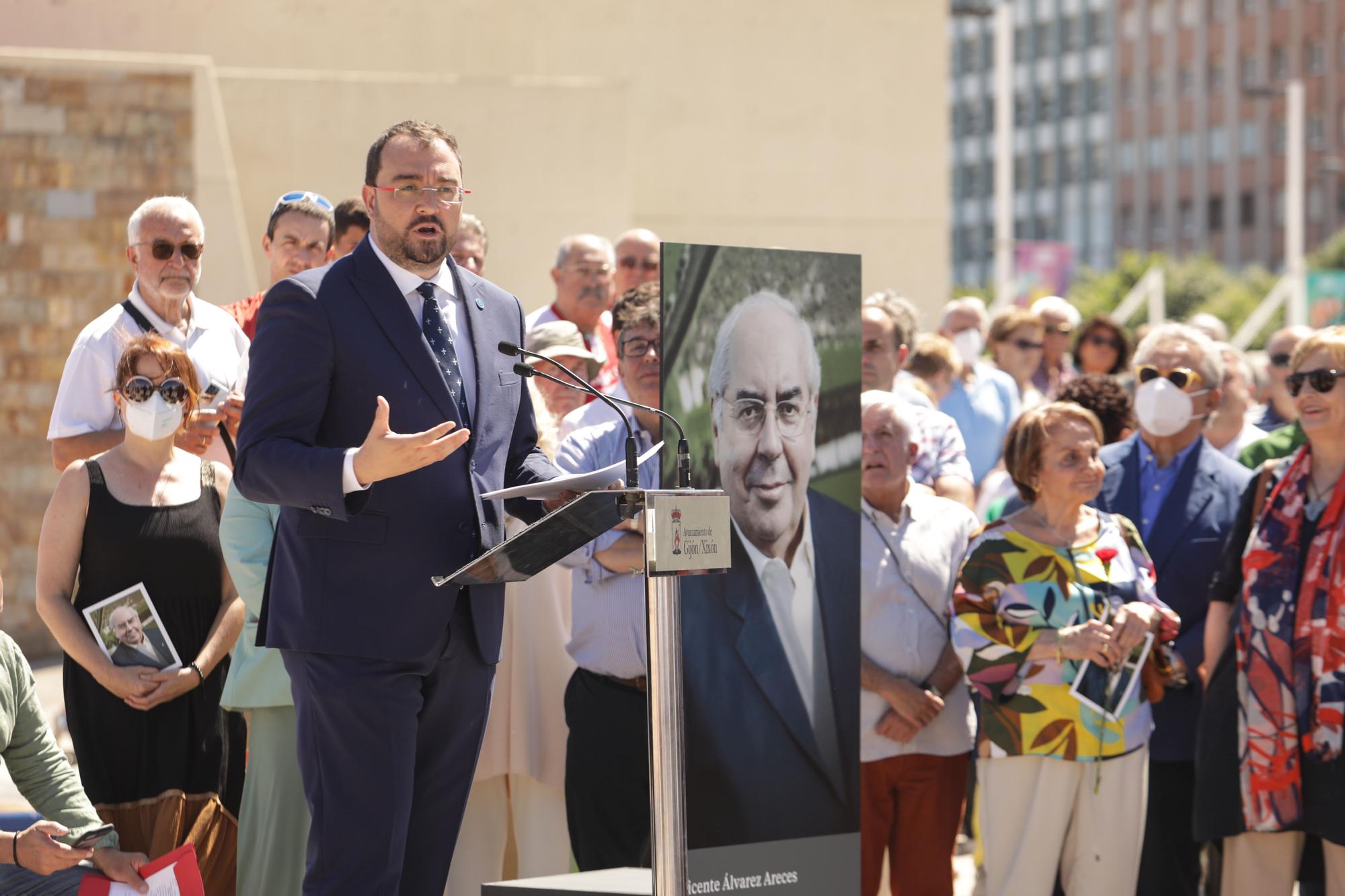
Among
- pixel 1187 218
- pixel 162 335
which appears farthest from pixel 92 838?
pixel 1187 218

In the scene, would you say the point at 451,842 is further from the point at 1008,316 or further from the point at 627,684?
the point at 1008,316

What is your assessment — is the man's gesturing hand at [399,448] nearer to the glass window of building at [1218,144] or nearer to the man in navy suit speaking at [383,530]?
the man in navy suit speaking at [383,530]

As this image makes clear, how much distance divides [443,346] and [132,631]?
1.51 meters

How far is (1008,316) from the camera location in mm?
8242

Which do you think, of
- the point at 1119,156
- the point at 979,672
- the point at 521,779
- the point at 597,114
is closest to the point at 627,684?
the point at 521,779

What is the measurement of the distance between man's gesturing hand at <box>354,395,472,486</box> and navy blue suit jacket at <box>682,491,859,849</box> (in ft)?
3.73

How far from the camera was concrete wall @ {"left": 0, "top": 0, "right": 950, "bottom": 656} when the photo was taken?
9.54 metres

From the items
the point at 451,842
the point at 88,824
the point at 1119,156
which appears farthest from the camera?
the point at 1119,156

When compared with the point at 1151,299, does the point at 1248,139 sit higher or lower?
higher

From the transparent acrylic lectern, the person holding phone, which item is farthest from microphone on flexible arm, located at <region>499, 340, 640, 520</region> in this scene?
the person holding phone

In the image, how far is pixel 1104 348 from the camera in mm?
7867

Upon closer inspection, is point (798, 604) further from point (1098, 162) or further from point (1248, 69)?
point (1098, 162)

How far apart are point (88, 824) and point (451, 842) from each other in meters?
0.98

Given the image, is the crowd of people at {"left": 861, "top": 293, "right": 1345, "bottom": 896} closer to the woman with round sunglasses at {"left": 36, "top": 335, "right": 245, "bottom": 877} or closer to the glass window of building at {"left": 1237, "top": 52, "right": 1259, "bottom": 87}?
the woman with round sunglasses at {"left": 36, "top": 335, "right": 245, "bottom": 877}
